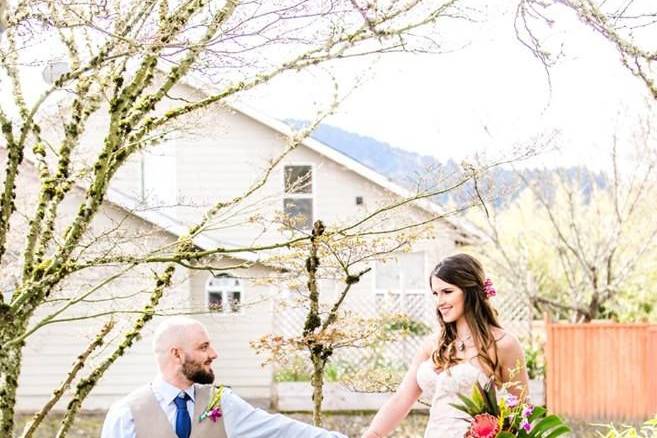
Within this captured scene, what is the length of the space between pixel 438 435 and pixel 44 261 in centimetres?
272

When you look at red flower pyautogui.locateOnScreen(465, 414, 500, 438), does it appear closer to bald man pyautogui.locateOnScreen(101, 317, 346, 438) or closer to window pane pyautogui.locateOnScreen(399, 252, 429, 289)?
bald man pyautogui.locateOnScreen(101, 317, 346, 438)

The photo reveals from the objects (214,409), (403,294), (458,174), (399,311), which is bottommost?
(399,311)

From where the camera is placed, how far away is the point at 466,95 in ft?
62.0

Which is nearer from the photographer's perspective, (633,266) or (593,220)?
(633,266)

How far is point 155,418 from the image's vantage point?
5191 millimetres

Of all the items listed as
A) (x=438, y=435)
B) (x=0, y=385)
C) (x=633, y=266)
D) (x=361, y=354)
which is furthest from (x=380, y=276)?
(x=438, y=435)

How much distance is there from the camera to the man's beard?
5074 mm

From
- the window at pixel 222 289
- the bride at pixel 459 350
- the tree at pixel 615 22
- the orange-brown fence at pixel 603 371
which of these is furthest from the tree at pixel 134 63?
the window at pixel 222 289

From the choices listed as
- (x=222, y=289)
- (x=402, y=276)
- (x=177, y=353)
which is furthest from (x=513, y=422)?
(x=402, y=276)

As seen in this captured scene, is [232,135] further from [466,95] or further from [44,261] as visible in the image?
[44,261]

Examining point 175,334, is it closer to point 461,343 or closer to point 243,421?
point 243,421

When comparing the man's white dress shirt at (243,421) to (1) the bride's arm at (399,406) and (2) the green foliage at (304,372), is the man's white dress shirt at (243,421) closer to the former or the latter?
(1) the bride's arm at (399,406)

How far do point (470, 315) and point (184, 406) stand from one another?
4.56ft

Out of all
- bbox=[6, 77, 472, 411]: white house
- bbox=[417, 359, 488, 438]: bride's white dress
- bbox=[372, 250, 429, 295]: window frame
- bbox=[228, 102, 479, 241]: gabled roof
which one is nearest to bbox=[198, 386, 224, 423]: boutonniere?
bbox=[417, 359, 488, 438]: bride's white dress
